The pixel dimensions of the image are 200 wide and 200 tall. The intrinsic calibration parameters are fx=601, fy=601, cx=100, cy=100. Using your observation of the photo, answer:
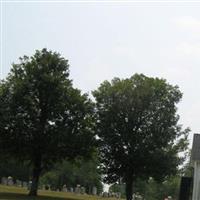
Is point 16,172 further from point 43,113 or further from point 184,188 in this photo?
point 184,188

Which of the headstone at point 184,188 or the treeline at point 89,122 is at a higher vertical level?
the treeline at point 89,122

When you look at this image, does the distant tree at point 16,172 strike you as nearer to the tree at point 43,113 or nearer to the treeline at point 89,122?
the treeline at point 89,122

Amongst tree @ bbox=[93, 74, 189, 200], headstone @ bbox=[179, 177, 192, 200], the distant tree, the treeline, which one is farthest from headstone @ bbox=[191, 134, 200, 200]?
the distant tree

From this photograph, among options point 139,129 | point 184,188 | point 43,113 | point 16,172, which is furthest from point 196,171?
point 16,172

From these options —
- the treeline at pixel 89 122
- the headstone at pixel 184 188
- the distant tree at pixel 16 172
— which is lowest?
the headstone at pixel 184 188

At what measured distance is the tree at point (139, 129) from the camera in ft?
197

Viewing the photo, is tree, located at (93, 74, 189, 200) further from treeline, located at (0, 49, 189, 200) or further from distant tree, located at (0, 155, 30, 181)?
distant tree, located at (0, 155, 30, 181)

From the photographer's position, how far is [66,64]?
57281 millimetres

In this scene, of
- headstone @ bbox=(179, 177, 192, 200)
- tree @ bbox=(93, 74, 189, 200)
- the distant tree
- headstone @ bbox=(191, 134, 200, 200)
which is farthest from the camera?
the distant tree

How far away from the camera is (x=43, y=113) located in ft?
182

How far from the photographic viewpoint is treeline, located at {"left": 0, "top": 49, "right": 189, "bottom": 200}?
180 feet

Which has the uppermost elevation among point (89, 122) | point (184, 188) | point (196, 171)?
point (89, 122)

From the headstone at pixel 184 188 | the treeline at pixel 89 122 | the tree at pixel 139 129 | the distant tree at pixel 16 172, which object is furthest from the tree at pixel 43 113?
the distant tree at pixel 16 172

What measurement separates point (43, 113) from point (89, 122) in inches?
191
